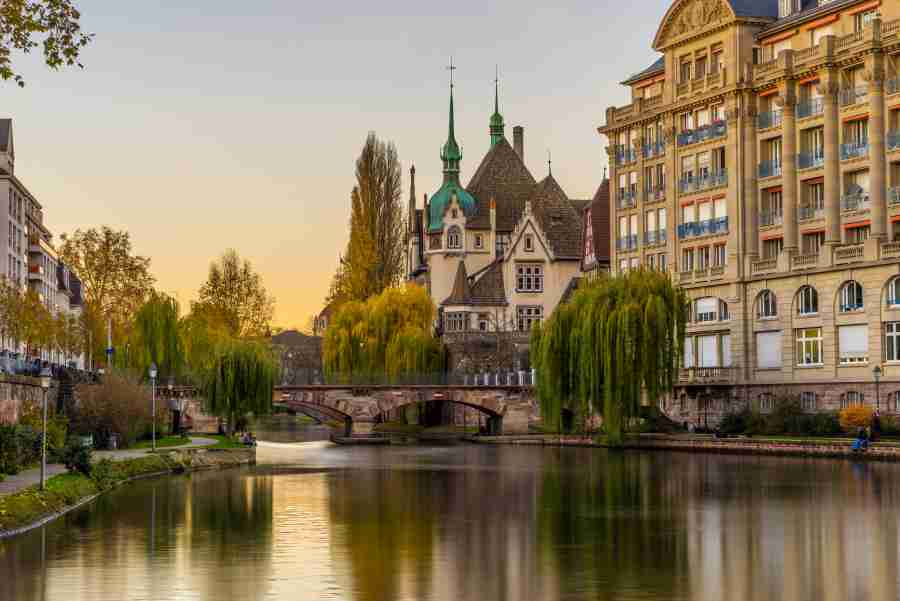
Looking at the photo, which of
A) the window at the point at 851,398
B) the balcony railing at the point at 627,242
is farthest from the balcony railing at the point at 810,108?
the balcony railing at the point at 627,242

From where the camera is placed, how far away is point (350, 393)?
110312 mm

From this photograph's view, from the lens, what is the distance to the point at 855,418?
252 feet

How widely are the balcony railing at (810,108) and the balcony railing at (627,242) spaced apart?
1877 cm

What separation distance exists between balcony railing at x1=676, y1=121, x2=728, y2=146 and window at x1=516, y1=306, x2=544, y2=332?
4651 cm

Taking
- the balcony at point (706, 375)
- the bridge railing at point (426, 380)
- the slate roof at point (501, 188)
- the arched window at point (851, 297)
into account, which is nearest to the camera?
the arched window at point (851, 297)

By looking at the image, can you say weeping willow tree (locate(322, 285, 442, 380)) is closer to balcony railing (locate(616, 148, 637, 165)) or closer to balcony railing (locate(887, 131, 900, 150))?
balcony railing (locate(616, 148, 637, 165))

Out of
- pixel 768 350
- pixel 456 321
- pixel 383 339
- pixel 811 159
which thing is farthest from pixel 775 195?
pixel 456 321

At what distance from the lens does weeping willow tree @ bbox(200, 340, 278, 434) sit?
3487 inches

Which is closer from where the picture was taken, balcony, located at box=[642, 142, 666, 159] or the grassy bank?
the grassy bank

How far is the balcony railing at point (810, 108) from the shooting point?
87812mm

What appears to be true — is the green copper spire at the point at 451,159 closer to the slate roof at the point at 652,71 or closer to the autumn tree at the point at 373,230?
the autumn tree at the point at 373,230

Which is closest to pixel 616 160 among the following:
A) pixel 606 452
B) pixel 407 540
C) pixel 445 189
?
pixel 606 452

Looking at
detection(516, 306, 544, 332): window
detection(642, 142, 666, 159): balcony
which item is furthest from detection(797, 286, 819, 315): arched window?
detection(516, 306, 544, 332): window

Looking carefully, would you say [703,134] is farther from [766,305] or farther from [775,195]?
[766,305]
